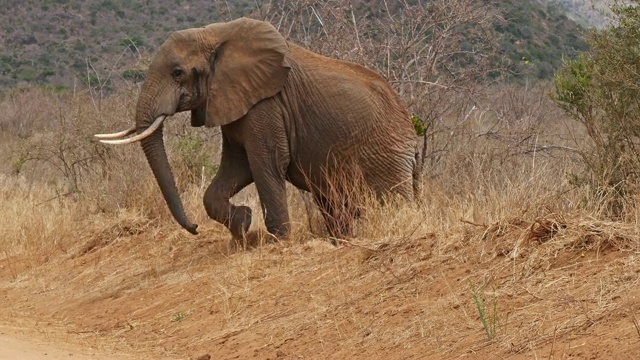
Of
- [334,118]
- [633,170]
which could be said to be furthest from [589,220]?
[334,118]

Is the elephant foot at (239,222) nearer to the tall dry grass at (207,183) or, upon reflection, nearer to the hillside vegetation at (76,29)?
the tall dry grass at (207,183)

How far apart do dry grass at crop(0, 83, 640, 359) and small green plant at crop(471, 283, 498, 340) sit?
0.05 metres

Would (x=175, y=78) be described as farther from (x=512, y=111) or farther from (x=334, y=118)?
(x=512, y=111)

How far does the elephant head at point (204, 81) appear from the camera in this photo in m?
11.2

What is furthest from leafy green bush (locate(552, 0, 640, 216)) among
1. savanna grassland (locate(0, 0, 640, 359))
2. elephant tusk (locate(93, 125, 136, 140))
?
elephant tusk (locate(93, 125, 136, 140))

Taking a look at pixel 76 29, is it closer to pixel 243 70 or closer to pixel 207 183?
pixel 207 183

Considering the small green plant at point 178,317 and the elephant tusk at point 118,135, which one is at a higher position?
the elephant tusk at point 118,135

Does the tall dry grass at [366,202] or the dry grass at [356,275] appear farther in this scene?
the tall dry grass at [366,202]

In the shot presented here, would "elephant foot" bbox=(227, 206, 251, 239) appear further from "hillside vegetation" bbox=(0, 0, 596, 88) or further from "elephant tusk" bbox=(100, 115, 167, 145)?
"hillside vegetation" bbox=(0, 0, 596, 88)

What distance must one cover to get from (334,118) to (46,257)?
3937 mm

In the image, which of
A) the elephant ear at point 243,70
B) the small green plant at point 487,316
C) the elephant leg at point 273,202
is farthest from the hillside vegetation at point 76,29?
the small green plant at point 487,316

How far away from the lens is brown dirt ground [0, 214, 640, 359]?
6496 millimetres

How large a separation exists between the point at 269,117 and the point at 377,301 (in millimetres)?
3782

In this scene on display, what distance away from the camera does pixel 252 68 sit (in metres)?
11.4
